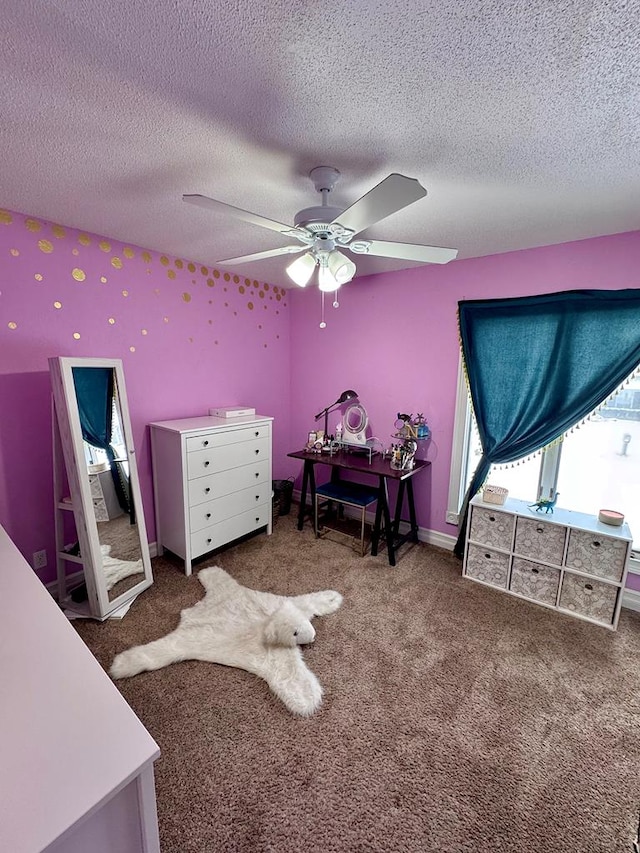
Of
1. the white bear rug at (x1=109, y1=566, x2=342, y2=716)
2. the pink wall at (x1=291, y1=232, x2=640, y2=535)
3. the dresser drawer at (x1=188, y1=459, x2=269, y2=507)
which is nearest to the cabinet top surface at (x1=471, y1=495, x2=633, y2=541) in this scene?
the pink wall at (x1=291, y1=232, x2=640, y2=535)

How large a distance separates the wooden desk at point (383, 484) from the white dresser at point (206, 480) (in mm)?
465

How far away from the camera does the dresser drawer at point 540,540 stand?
2.35 m

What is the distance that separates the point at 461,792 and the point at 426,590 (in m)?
1.23

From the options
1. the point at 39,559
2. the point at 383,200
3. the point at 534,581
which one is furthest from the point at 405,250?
the point at 39,559

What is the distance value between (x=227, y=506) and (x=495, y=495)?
2.01 m

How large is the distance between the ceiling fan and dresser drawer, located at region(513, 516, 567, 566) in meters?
1.80

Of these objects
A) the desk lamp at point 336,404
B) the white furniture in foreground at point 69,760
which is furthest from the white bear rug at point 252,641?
the desk lamp at point 336,404

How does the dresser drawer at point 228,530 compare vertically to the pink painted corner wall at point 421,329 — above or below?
below

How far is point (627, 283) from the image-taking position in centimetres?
221

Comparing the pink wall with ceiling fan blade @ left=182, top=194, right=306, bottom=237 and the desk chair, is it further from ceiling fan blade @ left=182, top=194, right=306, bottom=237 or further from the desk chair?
ceiling fan blade @ left=182, top=194, right=306, bottom=237

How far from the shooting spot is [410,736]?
5.05ft

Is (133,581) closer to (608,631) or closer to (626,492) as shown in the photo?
(608,631)

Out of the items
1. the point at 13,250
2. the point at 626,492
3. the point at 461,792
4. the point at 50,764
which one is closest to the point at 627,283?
the point at 626,492

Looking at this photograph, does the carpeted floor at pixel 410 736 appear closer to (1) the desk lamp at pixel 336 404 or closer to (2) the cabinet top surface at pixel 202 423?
(2) the cabinet top surface at pixel 202 423
